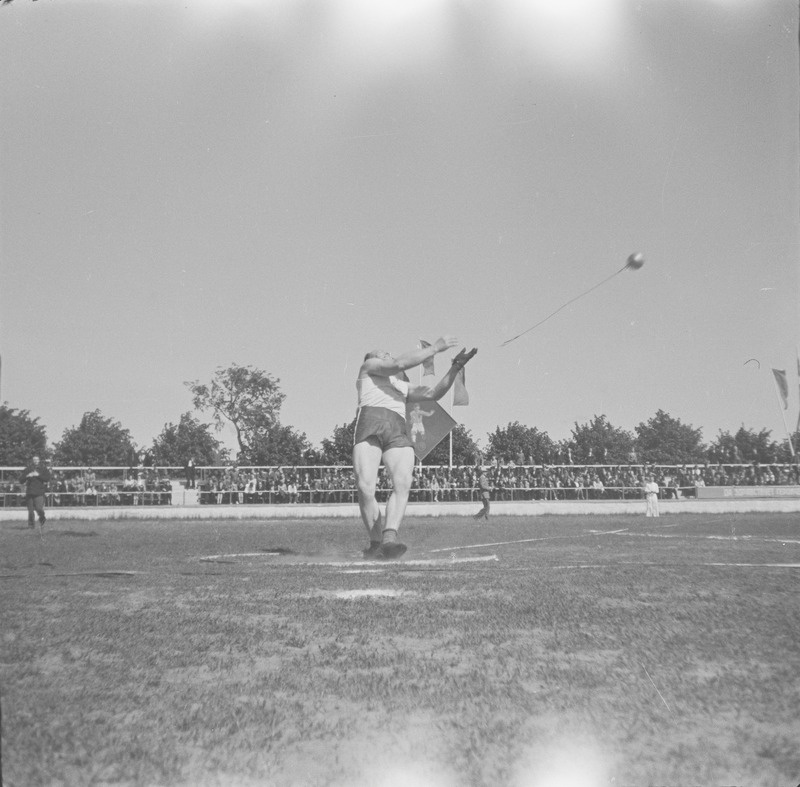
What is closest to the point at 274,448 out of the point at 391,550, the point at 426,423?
the point at 426,423

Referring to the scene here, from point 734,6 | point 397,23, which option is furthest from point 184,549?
point 734,6

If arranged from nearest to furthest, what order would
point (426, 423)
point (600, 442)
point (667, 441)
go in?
point (426, 423), point (667, 441), point (600, 442)

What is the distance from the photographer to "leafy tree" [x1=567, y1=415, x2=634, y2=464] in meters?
51.4

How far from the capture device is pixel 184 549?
778 centimetres

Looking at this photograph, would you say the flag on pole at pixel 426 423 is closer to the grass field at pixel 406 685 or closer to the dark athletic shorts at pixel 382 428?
the dark athletic shorts at pixel 382 428

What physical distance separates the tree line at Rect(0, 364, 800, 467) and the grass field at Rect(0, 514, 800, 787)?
9793 mm

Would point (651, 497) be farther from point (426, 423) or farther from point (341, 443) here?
point (341, 443)

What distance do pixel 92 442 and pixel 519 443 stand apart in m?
29.8

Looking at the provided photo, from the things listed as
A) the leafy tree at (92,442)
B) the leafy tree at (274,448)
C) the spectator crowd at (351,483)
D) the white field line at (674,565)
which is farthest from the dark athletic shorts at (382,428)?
the leafy tree at (92,442)

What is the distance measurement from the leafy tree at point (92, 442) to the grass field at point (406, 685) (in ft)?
123

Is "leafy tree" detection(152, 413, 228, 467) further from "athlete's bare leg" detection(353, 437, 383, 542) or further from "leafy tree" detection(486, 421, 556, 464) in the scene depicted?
"leafy tree" detection(486, 421, 556, 464)

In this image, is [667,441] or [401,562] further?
[667,441]

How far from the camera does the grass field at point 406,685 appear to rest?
1409mm

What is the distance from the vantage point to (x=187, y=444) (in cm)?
2900
